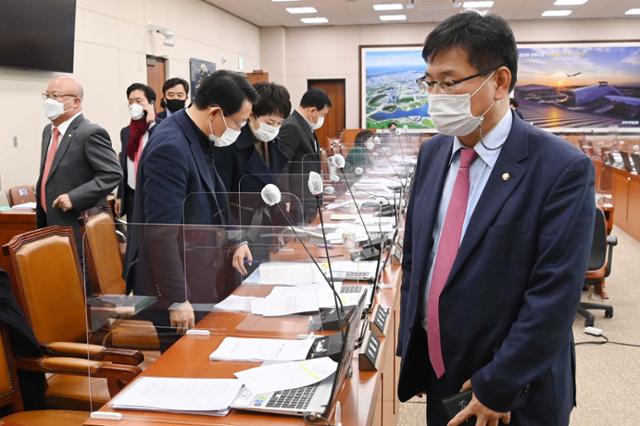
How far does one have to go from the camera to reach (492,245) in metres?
1.31

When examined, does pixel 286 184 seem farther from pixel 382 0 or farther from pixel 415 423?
pixel 382 0

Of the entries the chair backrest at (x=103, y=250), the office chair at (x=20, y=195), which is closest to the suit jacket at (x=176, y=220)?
the chair backrest at (x=103, y=250)

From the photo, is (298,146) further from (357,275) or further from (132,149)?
(357,275)

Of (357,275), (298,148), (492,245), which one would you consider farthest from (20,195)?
(492,245)

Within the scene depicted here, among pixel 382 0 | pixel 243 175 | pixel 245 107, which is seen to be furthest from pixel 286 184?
pixel 382 0

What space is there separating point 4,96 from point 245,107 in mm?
3980

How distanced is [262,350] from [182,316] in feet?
1.06

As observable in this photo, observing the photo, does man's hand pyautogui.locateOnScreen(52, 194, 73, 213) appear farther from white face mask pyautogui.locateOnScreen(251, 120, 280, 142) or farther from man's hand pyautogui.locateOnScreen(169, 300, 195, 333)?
man's hand pyautogui.locateOnScreen(169, 300, 195, 333)

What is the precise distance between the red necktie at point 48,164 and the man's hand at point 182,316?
1874 mm

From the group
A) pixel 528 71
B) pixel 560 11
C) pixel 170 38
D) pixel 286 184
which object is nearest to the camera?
pixel 286 184

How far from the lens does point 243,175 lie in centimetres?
326

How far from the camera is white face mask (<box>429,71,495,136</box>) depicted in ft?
4.71

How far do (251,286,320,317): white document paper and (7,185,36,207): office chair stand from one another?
4056 mm

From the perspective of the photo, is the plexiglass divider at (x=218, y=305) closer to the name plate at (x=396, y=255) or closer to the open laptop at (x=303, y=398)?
the open laptop at (x=303, y=398)
